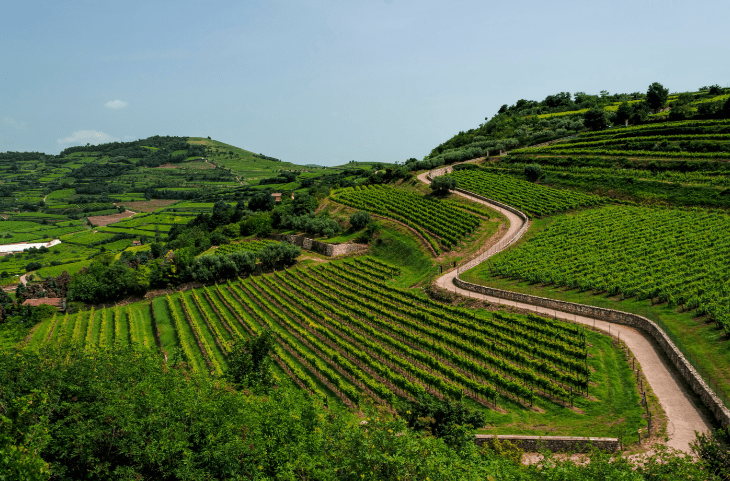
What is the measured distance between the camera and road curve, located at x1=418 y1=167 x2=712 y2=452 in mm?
23078

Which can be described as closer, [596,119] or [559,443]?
[559,443]

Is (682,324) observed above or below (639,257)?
below

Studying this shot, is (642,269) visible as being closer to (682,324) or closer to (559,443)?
(682,324)

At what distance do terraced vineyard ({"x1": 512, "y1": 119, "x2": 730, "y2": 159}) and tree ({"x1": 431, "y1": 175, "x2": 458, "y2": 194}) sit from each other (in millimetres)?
23825

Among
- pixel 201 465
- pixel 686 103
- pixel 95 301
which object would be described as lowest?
pixel 95 301

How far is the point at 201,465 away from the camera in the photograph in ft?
56.6

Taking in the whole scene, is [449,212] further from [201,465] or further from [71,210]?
[71,210]

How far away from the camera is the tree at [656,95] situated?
10068 cm

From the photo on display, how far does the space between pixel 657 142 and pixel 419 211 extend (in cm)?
4398

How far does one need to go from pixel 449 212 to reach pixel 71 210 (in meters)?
160

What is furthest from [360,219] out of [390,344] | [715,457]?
[715,457]

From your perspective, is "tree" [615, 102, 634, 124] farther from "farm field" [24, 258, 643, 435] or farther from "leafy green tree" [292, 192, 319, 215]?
"farm field" [24, 258, 643, 435]

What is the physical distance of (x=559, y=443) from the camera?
23.2 metres

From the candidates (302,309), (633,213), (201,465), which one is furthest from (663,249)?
(201,465)
